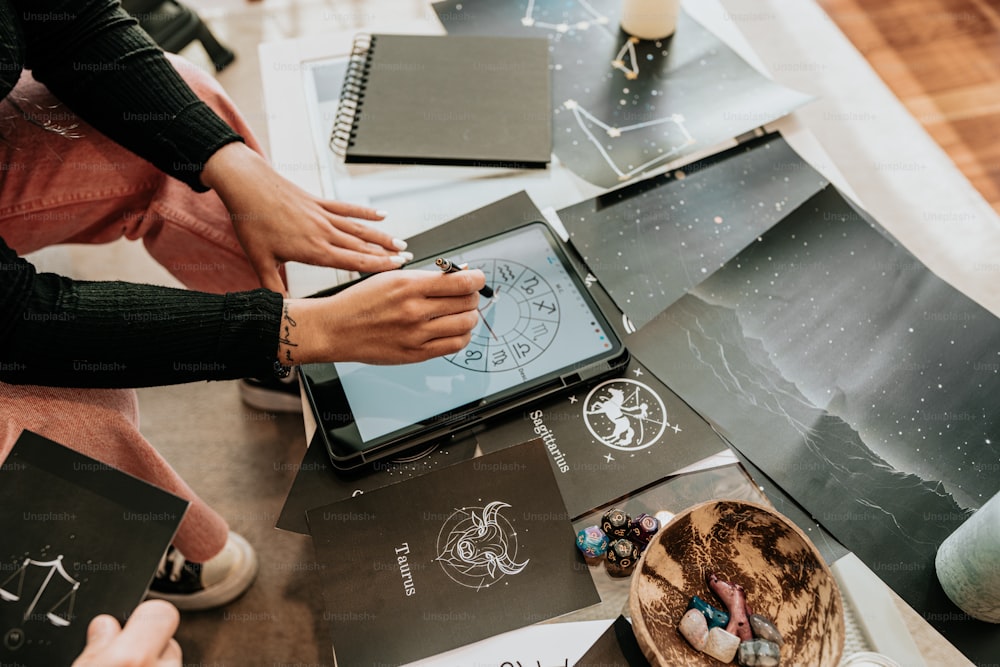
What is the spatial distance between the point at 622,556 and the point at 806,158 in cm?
65

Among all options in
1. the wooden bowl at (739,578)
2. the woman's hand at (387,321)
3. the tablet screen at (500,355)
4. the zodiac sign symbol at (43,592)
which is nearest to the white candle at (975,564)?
the wooden bowl at (739,578)

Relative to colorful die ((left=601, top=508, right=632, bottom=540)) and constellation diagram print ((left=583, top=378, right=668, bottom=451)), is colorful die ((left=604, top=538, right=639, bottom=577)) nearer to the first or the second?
colorful die ((left=601, top=508, right=632, bottom=540))

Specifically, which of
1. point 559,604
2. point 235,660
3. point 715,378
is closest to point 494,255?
point 715,378

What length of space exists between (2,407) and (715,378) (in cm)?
78

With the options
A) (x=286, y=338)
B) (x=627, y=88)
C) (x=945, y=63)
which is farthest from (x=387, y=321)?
(x=945, y=63)

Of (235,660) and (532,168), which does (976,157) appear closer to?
(532,168)

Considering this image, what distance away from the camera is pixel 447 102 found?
3.43 feet

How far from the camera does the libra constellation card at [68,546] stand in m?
0.59

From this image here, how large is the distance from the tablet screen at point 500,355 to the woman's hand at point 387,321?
0.04 metres

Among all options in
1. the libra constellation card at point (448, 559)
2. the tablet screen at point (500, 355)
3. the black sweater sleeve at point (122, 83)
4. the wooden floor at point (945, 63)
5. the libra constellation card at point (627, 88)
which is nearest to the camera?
the libra constellation card at point (448, 559)

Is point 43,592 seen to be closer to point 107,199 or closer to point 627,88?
point 107,199

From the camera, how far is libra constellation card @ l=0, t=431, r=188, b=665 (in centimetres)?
59

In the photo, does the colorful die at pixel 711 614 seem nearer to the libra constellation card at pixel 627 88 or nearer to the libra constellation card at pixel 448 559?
the libra constellation card at pixel 448 559

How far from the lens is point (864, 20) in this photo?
1.61 m
